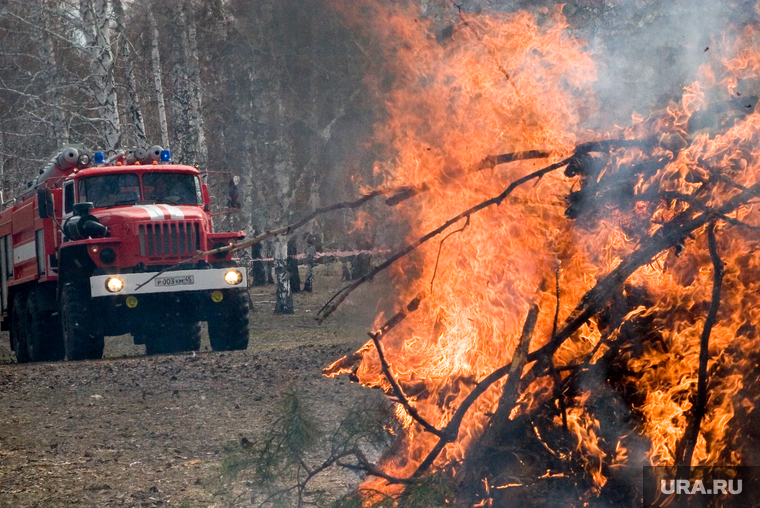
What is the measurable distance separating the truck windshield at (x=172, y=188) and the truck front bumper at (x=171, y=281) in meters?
1.51

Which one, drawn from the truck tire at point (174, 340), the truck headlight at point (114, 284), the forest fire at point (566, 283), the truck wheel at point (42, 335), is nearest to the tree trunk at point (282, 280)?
the truck tire at point (174, 340)

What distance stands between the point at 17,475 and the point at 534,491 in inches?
167

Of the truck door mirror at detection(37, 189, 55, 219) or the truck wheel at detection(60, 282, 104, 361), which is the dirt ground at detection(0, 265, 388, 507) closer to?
the truck wheel at detection(60, 282, 104, 361)

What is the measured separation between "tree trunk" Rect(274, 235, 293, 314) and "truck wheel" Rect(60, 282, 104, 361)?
9.99 meters

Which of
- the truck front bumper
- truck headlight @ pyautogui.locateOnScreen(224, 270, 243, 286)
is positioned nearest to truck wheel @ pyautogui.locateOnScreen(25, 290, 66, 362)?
the truck front bumper

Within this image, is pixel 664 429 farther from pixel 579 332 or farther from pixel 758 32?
pixel 758 32

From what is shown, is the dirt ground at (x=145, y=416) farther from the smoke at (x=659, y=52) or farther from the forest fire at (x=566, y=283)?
the smoke at (x=659, y=52)

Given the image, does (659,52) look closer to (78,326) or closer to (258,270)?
(78,326)

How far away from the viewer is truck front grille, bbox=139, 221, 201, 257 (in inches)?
504

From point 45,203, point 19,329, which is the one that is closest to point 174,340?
point 45,203

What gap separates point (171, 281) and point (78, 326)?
4.68 ft

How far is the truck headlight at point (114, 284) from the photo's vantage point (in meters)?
12.3

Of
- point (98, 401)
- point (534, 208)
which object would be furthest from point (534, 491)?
point (98, 401)

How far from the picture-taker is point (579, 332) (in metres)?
5.49
